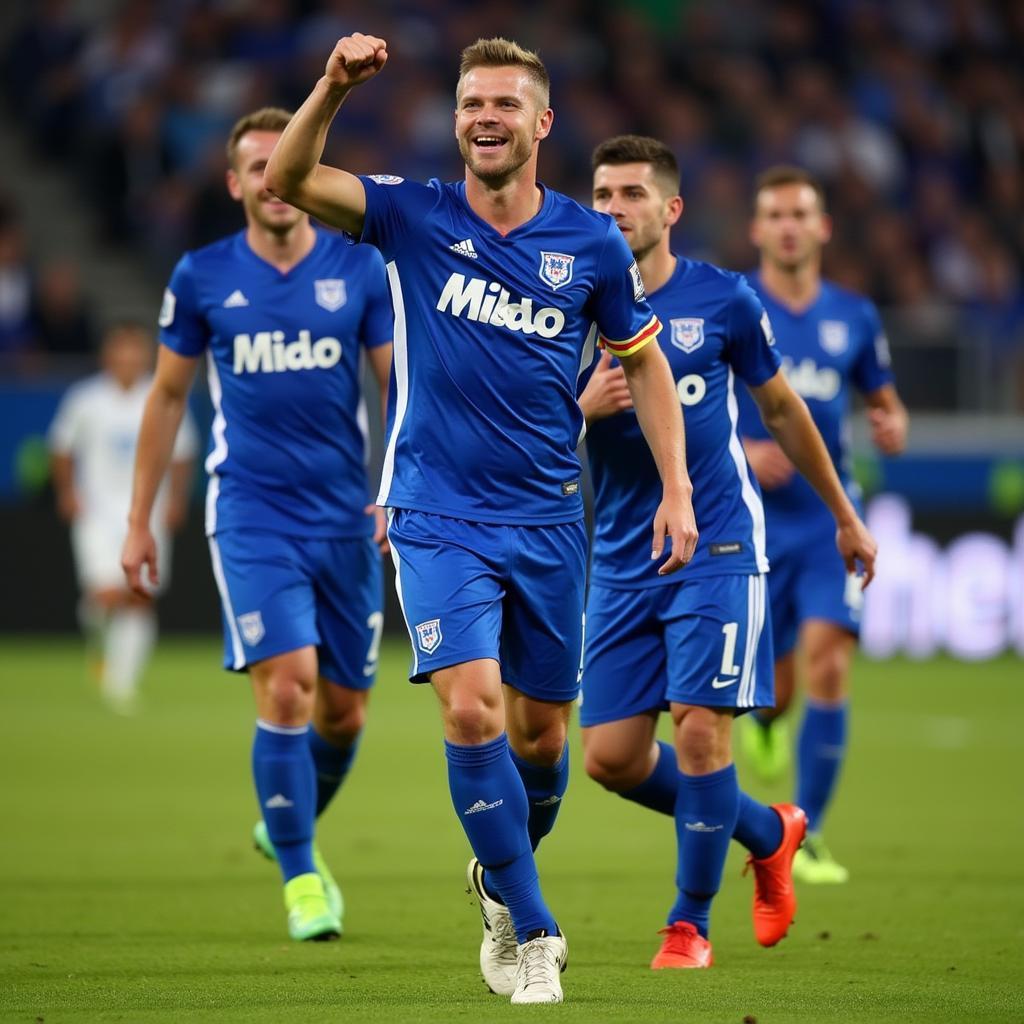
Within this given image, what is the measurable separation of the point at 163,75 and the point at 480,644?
15.7 meters

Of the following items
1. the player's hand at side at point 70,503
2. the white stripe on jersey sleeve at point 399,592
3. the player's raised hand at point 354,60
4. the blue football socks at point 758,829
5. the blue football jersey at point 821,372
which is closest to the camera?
the player's raised hand at point 354,60

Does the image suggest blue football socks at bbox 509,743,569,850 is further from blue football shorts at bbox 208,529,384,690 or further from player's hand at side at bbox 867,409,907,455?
player's hand at side at bbox 867,409,907,455

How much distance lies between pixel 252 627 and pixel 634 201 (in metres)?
1.87

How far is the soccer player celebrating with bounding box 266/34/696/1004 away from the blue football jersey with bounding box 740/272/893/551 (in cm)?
292

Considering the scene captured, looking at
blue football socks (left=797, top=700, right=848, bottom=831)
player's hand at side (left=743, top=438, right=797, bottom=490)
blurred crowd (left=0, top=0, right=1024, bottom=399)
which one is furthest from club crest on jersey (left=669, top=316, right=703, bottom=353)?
blurred crowd (left=0, top=0, right=1024, bottom=399)

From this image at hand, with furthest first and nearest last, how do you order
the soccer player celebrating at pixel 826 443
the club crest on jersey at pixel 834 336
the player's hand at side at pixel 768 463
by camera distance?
the club crest on jersey at pixel 834 336 < the soccer player celebrating at pixel 826 443 < the player's hand at side at pixel 768 463

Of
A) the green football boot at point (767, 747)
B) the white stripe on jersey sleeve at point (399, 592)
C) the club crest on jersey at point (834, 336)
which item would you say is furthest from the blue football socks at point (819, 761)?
the white stripe on jersey sleeve at point (399, 592)

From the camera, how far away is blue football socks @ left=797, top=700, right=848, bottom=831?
8.20 metres

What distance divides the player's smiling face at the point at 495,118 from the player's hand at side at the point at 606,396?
0.97 m

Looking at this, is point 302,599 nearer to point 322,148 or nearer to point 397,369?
point 397,369

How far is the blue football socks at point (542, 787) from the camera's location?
228 inches

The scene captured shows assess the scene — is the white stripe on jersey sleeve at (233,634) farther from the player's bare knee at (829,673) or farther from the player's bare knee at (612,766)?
the player's bare knee at (829,673)

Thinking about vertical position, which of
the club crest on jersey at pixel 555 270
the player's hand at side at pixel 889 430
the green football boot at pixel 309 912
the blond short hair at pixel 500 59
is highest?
the blond short hair at pixel 500 59

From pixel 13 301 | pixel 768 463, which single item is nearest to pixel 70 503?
pixel 13 301
